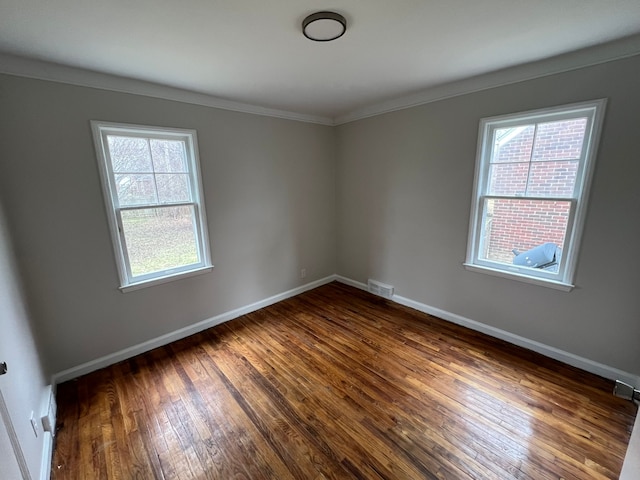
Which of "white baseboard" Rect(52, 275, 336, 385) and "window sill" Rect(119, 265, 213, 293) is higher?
"window sill" Rect(119, 265, 213, 293)

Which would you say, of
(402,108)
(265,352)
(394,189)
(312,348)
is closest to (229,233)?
(265,352)

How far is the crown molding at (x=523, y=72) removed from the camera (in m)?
1.82

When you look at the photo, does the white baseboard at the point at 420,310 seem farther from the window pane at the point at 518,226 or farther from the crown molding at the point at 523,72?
the crown molding at the point at 523,72

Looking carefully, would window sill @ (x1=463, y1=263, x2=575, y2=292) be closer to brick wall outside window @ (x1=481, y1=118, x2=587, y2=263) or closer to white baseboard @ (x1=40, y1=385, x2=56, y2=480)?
brick wall outside window @ (x1=481, y1=118, x2=587, y2=263)

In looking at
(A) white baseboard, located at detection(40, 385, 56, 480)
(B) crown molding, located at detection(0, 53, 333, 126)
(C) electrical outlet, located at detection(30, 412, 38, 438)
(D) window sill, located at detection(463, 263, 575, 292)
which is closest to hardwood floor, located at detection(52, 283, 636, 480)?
(A) white baseboard, located at detection(40, 385, 56, 480)

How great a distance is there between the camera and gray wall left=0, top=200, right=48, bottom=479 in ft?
4.25

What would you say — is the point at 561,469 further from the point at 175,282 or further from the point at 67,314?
the point at 67,314

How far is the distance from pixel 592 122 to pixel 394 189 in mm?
1723

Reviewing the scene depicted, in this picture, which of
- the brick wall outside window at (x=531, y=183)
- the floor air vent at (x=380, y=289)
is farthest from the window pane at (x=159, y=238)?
the brick wall outside window at (x=531, y=183)

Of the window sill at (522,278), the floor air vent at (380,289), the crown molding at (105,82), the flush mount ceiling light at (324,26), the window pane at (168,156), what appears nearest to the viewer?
the flush mount ceiling light at (324,26)

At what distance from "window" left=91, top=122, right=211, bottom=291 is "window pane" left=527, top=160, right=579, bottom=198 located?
3.11m

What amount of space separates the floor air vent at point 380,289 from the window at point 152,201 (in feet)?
7.03

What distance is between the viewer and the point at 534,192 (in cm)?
A: 232

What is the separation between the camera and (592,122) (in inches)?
78.0
